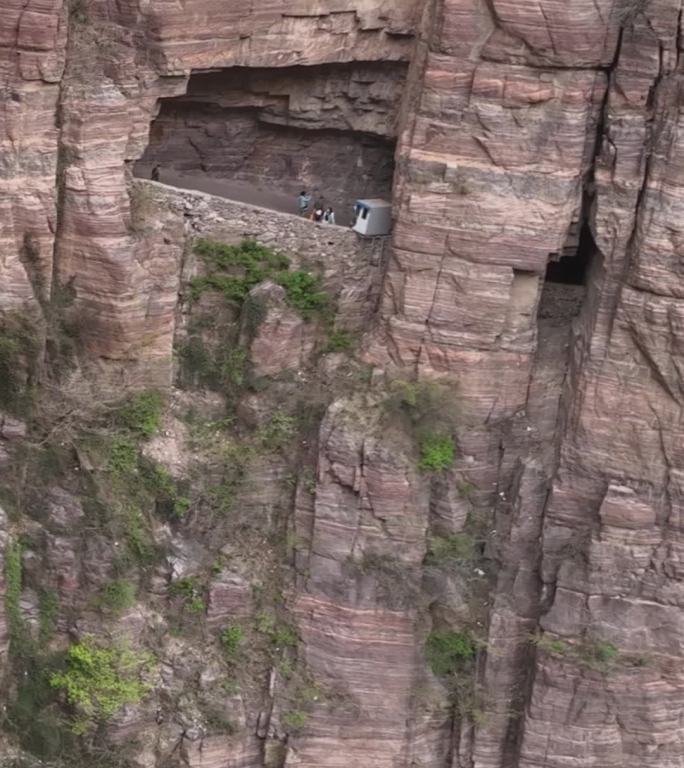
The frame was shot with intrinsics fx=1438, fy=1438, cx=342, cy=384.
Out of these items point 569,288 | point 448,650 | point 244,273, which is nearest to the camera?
point 244,273

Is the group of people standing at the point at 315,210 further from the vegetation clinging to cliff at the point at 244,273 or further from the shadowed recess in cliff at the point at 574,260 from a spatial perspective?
the shadowed recess in cliff at the point at 574,260

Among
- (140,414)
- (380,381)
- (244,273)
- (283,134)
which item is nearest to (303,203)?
(283,134)

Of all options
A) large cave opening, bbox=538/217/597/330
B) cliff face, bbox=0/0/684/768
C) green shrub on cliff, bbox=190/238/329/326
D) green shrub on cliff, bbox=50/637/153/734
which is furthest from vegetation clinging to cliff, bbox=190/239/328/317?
green shrub on cliff, bbox=50/637/153/734

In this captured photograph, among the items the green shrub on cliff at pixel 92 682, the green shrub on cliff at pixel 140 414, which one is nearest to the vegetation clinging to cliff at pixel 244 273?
the green shrub on cliff at pixel 140 414

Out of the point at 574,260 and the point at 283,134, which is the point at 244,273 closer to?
the point at 283,134

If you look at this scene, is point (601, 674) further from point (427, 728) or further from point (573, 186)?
point (573, 186)

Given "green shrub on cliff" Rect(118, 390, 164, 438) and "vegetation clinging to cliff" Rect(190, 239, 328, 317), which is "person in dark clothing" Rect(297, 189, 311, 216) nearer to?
"vegetation clinging to cliff" Rect(190, 239, 328, 317)
